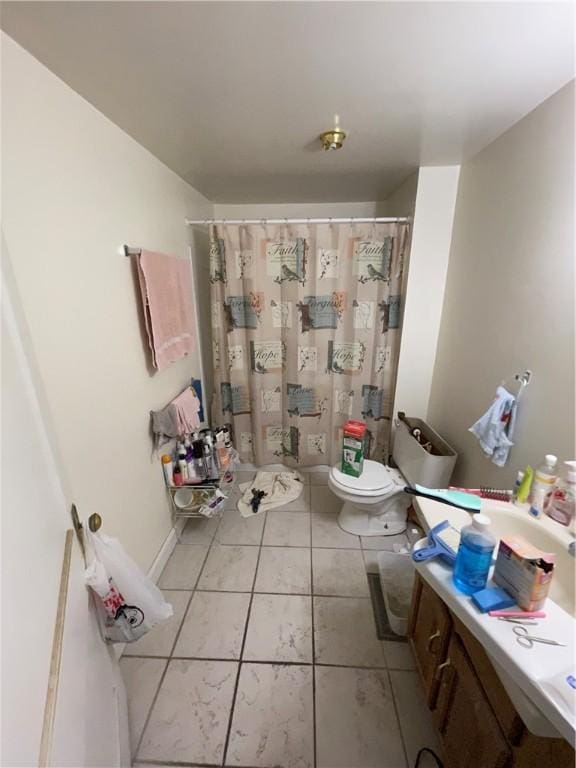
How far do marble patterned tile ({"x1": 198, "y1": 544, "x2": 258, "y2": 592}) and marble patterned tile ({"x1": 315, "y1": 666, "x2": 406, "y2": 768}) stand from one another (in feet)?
1.78

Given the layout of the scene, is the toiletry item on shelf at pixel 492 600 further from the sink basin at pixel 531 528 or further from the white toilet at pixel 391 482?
the white toilet at pixel 391 482

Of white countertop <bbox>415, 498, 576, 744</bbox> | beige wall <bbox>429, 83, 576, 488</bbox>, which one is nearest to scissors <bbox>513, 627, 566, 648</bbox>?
white countertop <bbox>415, 498, 576, 744</bbox>

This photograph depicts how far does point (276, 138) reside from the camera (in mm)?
1361

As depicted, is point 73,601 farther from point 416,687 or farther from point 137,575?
point 416,687

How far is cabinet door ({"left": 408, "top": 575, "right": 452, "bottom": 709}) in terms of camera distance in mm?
952

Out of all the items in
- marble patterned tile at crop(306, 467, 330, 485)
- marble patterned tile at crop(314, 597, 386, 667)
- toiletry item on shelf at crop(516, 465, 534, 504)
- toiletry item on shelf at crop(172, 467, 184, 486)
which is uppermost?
toiletry item on shelf at crop(516, 465, 534, 504)

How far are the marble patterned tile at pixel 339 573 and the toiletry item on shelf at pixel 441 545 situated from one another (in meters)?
0.90

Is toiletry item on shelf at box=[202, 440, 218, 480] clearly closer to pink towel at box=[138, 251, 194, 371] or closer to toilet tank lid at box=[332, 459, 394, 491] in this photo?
pink towel at box=[138, 251, 194, 371]

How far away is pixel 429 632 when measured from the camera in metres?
1.07

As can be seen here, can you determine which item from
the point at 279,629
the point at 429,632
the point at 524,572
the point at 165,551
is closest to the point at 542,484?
the point at 524,572

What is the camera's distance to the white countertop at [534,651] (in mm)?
545

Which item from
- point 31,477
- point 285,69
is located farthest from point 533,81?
point 31,477

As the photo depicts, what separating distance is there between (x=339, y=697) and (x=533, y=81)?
2236mm

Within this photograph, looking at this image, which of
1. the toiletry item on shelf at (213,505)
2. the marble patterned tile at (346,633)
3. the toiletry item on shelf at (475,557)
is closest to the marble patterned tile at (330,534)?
the marble patterned tile at (346,633)
